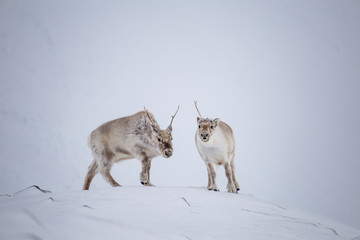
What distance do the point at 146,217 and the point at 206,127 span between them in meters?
3.17

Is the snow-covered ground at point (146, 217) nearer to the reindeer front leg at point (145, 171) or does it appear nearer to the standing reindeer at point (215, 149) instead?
the reindeer front leg at point (145, 171)

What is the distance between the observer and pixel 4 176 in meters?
38.5

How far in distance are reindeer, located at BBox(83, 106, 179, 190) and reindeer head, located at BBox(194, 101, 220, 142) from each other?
0.86 meters

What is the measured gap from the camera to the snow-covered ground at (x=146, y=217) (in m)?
3.47

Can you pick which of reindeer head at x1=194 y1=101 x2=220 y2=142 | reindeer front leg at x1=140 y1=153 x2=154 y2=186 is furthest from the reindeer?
reindeer head at x1=194 y1=101 x2=220 y2=142

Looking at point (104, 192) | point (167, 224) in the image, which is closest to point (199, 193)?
point (104, 192)

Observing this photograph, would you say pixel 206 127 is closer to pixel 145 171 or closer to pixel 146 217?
pixel 145 171

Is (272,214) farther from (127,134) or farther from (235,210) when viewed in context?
(127,134)

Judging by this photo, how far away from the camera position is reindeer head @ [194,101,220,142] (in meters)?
7.46

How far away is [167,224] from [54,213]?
127cm

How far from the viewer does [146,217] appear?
4.69 meters

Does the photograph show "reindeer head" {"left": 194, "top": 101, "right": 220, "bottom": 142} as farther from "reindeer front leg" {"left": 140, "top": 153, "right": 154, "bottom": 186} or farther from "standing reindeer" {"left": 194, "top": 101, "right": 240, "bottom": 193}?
"reindeer front leg" {"left": 140, "top": 153, "right": 154, "bottom": 186}

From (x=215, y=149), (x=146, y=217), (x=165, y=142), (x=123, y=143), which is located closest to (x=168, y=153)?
(x=165, y=142)

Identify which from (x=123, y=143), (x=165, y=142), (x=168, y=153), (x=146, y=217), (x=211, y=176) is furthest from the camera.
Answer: (x=123, y=143)
